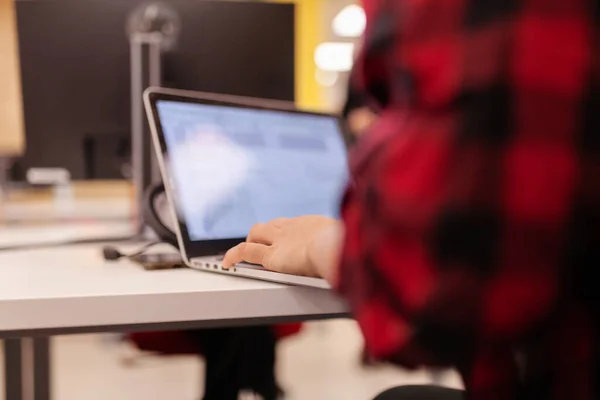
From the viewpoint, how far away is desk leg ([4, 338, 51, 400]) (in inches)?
47.7

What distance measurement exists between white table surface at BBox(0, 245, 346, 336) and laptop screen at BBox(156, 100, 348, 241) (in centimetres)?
12

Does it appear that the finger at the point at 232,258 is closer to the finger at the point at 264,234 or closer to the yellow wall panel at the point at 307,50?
the finger at the point at 264,234

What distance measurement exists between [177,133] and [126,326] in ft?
1.00

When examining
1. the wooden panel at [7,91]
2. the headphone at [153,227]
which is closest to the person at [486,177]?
the headphone at [153,227]

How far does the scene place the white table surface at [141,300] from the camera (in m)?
0.55

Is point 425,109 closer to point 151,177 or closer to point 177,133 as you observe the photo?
point 177,133

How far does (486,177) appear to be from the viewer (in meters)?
0.33

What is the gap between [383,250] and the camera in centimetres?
36

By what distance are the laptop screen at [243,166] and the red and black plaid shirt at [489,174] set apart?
1.10 feet

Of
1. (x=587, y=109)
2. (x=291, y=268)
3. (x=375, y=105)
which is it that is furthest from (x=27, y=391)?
(x=587, y=109)

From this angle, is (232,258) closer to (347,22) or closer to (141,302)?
(141,302)

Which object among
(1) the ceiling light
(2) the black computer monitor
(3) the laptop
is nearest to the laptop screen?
(3) the laptop

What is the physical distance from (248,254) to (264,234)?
1.2 inches

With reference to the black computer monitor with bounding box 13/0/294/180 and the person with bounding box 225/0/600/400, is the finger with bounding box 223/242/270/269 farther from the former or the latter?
the black computer monitor with bounding box 13/0/294/180
